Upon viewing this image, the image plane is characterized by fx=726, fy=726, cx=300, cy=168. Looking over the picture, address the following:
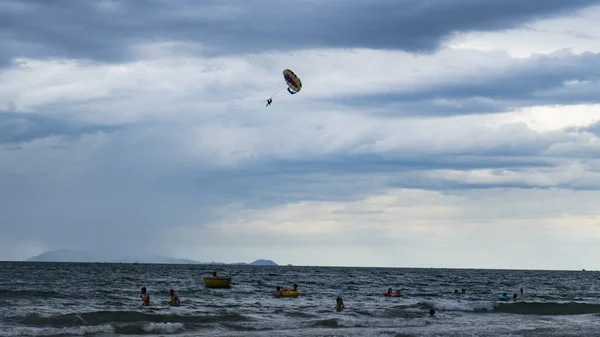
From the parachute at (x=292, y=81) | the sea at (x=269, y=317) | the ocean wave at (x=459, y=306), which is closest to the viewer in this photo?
the sea at (x=269, y=317)

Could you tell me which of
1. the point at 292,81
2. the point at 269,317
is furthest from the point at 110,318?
the point at 292,81

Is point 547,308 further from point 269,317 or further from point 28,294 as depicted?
point 28,294

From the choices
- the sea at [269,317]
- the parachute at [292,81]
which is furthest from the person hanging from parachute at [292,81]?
the sea at [269,317]

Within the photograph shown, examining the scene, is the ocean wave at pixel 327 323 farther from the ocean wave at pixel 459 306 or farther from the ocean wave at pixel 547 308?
the ocean wave at pixel 547 308

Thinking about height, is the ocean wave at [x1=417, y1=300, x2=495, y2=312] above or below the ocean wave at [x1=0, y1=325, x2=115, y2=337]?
above

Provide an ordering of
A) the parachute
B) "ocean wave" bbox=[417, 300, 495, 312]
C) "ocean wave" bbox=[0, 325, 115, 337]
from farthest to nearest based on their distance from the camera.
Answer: "ocean wave" bbox=[417, 300, 495, 312] < the parachute < "ocean wave" bbox=[0, 325, 115, 337]

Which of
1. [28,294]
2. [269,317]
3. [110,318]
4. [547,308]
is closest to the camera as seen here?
[110,318]

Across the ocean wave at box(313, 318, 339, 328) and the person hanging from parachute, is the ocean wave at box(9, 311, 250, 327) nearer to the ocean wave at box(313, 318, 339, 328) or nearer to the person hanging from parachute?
the ocean wave at box(313, 318, 339, 328)

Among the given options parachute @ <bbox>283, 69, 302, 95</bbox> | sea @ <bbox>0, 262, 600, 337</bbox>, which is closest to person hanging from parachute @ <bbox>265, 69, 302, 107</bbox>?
parachute @ <bbox>283, 69, 302, 95</bbox>

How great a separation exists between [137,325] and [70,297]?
70.6ft

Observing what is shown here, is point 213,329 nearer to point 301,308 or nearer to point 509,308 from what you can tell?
point 301,308

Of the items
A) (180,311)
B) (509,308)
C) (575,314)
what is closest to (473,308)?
(509,308)

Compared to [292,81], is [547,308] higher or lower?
lower

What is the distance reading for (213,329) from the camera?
3597 cm
